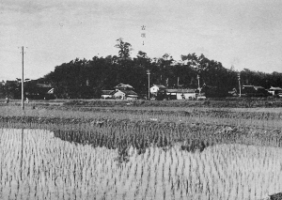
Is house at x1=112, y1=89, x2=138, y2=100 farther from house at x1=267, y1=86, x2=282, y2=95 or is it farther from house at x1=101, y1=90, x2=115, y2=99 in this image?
house at x1=267, y1=86, x2=282, y2=95

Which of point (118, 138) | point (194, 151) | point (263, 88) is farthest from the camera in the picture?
point (263, 88)

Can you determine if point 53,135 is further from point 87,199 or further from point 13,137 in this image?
point 87,199

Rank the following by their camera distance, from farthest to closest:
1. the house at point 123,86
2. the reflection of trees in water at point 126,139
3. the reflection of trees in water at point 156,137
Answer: the house at point 123,86
the reflection of trees in water at point 156,137
the reflection of trees in water at point 126,139

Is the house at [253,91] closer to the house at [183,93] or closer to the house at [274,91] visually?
the house at [274,91]

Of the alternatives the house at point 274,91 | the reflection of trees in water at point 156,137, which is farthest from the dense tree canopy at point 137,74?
the reflection of trees in water at point 156,137

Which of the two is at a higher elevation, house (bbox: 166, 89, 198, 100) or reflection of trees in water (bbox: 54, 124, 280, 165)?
house (bbox: 166, 89, 198, 100)

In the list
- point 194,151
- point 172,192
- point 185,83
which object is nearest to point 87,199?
point 172,192

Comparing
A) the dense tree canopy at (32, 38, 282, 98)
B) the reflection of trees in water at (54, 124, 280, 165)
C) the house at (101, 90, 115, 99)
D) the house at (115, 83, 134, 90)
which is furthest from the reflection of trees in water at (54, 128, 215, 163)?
the house at (115, 83, 134, 90)
